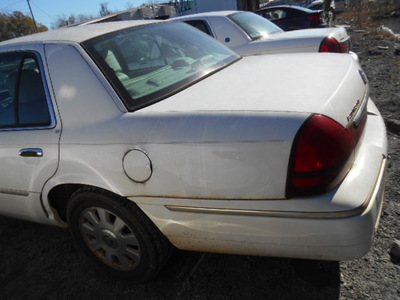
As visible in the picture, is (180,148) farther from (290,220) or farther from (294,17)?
(294,17)

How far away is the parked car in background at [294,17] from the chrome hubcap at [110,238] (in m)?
9.87

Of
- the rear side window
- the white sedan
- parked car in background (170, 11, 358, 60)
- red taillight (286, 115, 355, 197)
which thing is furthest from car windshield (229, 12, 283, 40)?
red taillight (286, 115, 355, 197)

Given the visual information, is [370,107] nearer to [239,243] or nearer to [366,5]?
[239,243]

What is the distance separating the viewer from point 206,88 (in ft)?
6.88

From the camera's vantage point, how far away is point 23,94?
7.78 feet

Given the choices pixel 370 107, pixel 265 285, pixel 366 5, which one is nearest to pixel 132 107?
pixel 265 285

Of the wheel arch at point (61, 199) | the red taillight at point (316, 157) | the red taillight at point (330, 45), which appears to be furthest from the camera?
the red taillight at point (330, 45)

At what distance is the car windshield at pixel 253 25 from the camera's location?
545 cm

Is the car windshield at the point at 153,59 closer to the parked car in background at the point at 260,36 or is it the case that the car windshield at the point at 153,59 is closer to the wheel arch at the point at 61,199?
the wheel arch at the point at 61,199

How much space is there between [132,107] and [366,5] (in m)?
27.9

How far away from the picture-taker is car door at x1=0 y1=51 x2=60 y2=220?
2.19 metres

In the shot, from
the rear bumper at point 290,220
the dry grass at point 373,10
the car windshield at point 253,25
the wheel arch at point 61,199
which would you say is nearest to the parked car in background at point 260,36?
the car windshield at point 253,25

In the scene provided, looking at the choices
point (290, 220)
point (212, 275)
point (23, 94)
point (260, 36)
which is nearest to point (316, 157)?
point (290, 220)

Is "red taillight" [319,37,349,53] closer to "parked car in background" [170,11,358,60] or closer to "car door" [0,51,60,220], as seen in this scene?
"parked car in background" [170,11,358,60]
